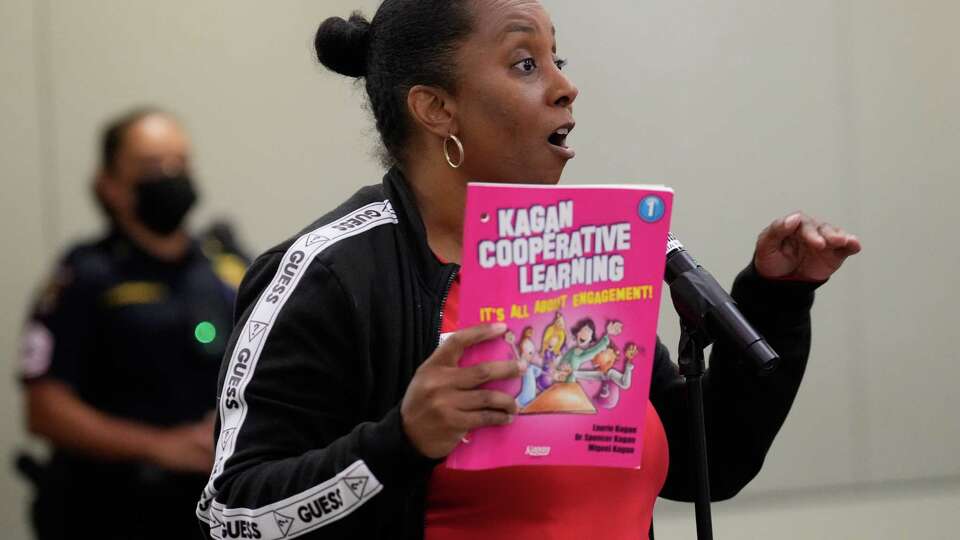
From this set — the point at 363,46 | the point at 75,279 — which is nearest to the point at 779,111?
the point at 75,279

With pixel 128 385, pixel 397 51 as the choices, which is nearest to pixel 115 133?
pixel 128 385

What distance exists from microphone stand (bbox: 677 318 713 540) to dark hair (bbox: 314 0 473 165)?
49cm

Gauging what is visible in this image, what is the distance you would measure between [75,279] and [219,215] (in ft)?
2.25

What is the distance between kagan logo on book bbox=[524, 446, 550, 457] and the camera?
1.44m

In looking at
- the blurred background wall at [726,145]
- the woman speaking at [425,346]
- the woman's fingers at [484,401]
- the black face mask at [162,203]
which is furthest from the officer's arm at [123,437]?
the woman's fingers at [484,401]

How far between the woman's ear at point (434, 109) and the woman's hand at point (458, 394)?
478mm

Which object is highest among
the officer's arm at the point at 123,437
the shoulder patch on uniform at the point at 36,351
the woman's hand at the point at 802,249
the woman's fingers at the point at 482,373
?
the woman's hand at the point at 802,249

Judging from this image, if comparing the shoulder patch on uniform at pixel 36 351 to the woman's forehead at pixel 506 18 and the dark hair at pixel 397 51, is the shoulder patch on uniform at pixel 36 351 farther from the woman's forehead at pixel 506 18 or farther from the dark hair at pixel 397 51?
the woman's forehead at pixel 506 18

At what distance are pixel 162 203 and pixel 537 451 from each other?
213cm

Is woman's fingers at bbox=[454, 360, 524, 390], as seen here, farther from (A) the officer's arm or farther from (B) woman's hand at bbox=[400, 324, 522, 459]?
(A) the officer's arm

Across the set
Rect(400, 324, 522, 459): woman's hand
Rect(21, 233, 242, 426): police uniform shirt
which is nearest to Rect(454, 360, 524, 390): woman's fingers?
Rect(400, 324, 522, 459): woman's hand

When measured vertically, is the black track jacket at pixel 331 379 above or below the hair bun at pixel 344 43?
below

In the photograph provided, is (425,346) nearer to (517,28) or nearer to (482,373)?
(482,373)

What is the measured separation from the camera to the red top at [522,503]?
5.23ft
